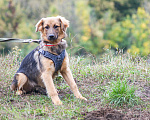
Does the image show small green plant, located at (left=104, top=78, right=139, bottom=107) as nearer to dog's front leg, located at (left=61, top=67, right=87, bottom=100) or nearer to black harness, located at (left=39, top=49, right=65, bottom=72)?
dog's front leg, located at (left=61, top=67, right=87, bottom=100)

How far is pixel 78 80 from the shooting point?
5512 mm

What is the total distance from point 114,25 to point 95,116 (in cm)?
2639

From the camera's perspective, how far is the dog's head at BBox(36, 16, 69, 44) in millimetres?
4395

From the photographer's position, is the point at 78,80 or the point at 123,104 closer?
the point at 123,104

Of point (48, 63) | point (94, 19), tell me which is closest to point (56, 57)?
point (48, 63)

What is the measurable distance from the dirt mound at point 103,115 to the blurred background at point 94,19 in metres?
21.4

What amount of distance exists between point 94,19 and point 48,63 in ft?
82.7

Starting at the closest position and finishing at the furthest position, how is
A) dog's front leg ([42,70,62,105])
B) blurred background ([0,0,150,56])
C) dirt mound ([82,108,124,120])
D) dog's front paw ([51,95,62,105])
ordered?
dirt mound ([82,108,124,120]), dog's front paw ([51,95,62,105]), dog's front leg ([42,70,62,105]), blurred background ([0,0,150,56])

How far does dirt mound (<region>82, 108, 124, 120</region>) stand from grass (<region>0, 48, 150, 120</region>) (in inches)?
5.7

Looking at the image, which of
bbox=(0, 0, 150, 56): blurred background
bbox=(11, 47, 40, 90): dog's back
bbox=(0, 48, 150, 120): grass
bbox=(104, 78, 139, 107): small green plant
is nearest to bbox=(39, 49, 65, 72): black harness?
bbox=(11, 47, 40, 90): dog's back

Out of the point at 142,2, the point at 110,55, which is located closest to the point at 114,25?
the point at 142,2

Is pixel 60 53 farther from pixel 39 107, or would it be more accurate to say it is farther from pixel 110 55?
pixel 110 55

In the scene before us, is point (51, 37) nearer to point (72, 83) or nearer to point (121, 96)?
point (72, 83)

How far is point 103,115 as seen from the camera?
3.51 meters
